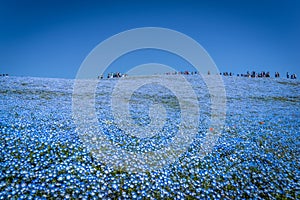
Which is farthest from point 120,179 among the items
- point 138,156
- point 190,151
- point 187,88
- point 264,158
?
point 187,88

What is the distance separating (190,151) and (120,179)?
4436 millimetres

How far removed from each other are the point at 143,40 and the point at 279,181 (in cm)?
1113

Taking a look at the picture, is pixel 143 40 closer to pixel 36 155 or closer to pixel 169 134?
pixel 169 134

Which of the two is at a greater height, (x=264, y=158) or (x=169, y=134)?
(x=169, y=134)

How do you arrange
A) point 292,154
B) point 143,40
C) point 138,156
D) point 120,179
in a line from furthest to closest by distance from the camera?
point 143,40, point 292,154, point 138,156, point 120,179

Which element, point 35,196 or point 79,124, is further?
point 79,124

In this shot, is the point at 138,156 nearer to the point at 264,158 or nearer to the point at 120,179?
the point at 120,179

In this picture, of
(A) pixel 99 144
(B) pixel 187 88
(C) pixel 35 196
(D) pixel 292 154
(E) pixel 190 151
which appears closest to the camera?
(C) pixel 35 196

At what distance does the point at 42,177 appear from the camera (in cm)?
712

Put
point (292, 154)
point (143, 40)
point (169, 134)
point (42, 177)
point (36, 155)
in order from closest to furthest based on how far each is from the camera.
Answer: point (42, 177), point (36, 155), point (292, 154), point (169, 134), point (143, 40)

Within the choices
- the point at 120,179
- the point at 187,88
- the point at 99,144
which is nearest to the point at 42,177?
the point at 120,179

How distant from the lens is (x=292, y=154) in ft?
39.0

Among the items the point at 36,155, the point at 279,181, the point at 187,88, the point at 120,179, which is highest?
the point at 187,88

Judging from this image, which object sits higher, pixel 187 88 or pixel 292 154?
pixel 187 88
